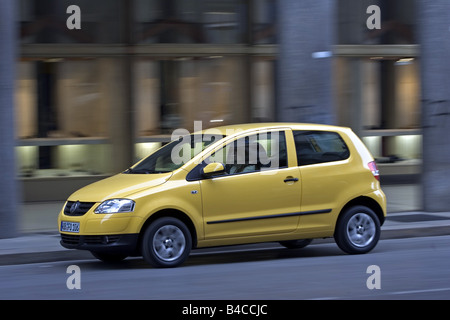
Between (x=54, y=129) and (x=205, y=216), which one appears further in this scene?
(x=54, y=129)

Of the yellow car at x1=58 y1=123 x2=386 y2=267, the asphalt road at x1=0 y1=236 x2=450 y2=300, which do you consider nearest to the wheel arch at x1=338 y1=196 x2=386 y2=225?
the yellow car at x1=58 y1=123 x2=386 y2=267

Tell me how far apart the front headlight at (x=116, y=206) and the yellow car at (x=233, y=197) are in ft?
0.04

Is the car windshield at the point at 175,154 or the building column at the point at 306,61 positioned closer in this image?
the car windshield at the point at 175,154

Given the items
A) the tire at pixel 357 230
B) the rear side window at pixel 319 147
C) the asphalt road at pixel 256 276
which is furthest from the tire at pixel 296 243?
the rear side window at pixel 319 147

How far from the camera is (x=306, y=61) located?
513 inches

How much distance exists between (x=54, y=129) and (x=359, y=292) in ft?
35.1

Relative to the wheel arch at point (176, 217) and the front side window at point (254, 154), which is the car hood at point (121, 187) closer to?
the wheel arch at point (176, 217)

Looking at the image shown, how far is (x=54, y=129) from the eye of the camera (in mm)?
17406

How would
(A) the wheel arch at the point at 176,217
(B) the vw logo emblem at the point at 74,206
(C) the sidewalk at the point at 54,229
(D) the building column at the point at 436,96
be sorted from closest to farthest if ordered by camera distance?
(A) the wheel arch at the point at 176,217
(B) the vw logo emblem at the point at 74,206
(C) the sidewalk at the point at 54,229
(D) the building column at the point at 436,96

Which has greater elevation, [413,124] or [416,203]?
[413,124]

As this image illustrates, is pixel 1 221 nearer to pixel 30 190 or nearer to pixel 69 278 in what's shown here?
pixel 69 278

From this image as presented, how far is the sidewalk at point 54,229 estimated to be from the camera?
1077 centimetres
